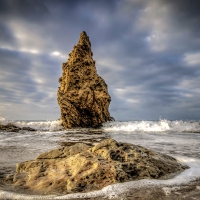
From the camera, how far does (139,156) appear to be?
123 inches

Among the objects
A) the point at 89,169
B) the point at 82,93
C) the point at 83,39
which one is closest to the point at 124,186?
the point at 89,169

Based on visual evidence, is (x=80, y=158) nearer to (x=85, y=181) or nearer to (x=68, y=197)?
(x=85, y=181)

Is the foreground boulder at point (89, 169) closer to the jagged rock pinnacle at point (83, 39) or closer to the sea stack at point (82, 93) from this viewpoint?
the sea stack at point (82, 93)

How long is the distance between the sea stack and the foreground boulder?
13.8 m

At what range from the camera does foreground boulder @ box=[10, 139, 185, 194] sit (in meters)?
2.43

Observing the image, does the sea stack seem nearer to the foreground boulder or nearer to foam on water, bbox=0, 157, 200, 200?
the foreground boulder

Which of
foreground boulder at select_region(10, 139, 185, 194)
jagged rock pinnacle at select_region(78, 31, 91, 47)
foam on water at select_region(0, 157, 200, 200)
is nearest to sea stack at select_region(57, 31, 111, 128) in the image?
jagged rock pinnacle at select_region(78, 31, 91, 47)

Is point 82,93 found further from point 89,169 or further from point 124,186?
point 124,186

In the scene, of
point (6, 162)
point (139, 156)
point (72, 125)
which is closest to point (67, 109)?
point (72, 125)

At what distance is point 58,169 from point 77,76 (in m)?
15.6

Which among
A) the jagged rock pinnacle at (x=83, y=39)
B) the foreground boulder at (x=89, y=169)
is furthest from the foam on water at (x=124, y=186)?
the jagged rock pinnacle at (x=83, y=39)

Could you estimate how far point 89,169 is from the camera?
8.64 feet

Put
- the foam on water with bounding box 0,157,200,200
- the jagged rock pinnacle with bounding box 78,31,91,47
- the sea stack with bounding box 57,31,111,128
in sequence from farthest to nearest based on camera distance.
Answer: the jagged rock pinnacle with bounding box 78,31,91,47, the sea stack with bounding box 57,31,111,128, the foam on water with bounding box 0,157,200,200

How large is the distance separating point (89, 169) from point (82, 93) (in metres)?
14.6
